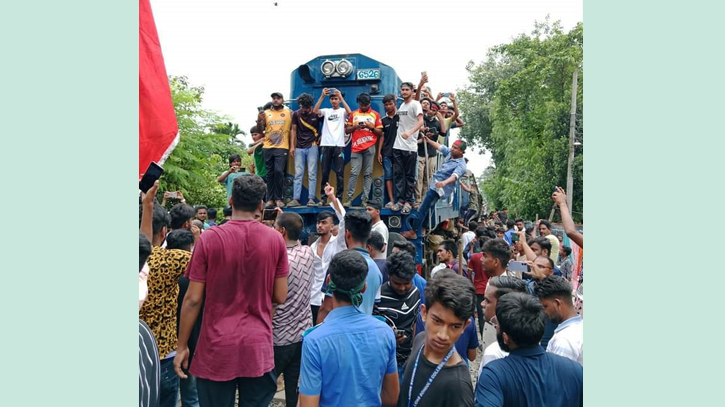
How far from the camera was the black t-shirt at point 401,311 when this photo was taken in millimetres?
3592

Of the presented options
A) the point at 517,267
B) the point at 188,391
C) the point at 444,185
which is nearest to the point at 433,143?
the point at 444,185

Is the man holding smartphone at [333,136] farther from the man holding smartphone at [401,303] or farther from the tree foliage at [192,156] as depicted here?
the tree foliage at [192,156]

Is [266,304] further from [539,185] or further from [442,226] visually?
[539,185]

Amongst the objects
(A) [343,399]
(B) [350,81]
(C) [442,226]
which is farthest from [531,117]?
(A) [343,399]

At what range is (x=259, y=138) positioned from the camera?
8539 mm

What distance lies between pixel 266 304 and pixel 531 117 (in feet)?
74.9

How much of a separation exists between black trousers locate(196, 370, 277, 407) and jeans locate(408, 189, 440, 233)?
4535 millimetres

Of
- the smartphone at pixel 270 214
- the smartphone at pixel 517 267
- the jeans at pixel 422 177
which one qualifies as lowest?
the smartphone at pixel 517 267

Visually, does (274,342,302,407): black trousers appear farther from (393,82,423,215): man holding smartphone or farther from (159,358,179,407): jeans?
(393,82,423,215): man holding smartphone

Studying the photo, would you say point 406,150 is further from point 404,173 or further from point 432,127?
point 432,127

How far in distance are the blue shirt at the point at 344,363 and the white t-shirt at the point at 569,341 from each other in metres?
1.05

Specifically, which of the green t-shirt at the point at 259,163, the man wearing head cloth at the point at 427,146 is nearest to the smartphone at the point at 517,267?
the man wearing head cloth at the point at 427,146

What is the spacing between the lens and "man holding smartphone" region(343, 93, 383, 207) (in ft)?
25.0

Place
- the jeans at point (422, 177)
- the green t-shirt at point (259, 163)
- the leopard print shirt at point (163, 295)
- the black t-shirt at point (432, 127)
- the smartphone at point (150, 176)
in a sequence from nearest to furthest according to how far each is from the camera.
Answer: the smartphone at point (150, 176)
the leopard print shirt at point (163, 295)
the jeans at point (422, 177)
the green t-shirt at point (259, 163)
the black t-shirt at point (432, 127)
